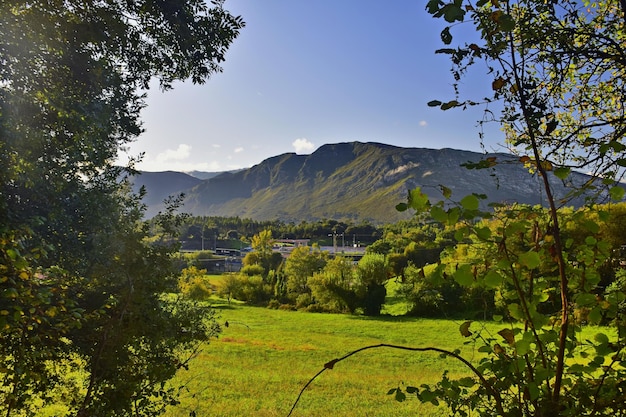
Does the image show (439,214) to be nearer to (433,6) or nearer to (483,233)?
(483,233)

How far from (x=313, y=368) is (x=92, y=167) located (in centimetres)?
1961

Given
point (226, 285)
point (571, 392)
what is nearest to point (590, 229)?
point (571, 392)

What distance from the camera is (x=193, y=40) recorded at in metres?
5.04

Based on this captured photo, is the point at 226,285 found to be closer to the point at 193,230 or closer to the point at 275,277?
the point at 275,277

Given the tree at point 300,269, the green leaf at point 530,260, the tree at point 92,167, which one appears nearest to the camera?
the green leaf at point 530,260

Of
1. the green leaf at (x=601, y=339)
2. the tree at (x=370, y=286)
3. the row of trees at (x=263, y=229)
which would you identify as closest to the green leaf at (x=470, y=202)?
the green leaf at (x=601, y=339)

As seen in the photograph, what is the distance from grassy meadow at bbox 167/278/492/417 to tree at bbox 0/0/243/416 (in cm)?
119

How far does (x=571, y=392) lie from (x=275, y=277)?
5850 centimetres

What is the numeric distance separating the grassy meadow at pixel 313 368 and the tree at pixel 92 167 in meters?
1.19

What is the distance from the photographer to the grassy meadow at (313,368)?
12766 mm

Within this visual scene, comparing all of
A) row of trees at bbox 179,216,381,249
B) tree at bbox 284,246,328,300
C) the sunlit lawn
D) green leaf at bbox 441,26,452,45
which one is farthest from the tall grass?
row of trees at bbox 179,216,381,249

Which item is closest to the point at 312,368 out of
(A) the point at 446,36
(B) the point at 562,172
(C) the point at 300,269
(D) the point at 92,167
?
(D) the point at 92,167

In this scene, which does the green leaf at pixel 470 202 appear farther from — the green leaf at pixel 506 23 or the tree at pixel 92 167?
the tree at pixel 92 167

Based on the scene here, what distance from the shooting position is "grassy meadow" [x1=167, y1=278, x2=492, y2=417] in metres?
12.8
